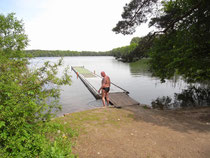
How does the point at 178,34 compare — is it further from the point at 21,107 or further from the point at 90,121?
the point at 21,107

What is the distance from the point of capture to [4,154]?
117 inches

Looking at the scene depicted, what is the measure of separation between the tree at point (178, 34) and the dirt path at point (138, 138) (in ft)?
13.4

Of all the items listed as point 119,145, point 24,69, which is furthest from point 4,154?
point 119,145

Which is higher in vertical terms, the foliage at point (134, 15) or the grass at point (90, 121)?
the foliage at point (134, 15)

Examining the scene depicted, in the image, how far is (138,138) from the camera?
14.8 ft

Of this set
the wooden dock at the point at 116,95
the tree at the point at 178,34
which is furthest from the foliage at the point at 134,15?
the wooden dock at the point at 116,95

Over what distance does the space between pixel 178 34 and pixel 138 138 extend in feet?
26.7

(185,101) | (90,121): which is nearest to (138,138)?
(90,121)

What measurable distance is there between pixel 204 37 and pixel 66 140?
9243 millimetres

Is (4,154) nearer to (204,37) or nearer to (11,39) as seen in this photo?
(11,39)

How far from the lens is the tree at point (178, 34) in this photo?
8.16 meters

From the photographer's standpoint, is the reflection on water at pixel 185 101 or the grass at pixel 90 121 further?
the reflection on water at pixel 185 101

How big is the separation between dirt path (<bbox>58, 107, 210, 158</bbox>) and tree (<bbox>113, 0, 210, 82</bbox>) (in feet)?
13.4

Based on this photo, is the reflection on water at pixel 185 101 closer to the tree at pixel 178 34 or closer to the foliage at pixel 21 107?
the tree at pixel 178 34
